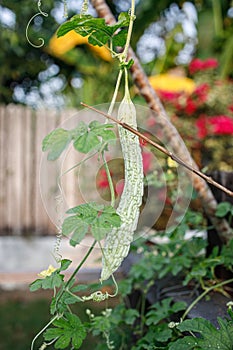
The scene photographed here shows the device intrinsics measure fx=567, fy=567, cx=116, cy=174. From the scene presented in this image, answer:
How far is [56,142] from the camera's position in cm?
87

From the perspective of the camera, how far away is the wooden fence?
244 inches

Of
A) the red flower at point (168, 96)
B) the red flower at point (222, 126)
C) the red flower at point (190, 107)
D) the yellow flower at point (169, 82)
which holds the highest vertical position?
the yellow flower at point (169, 82)

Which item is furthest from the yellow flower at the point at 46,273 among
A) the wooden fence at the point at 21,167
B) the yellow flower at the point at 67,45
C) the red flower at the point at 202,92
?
the yellow flower at the point at 67,45

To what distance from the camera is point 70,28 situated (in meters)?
0.82

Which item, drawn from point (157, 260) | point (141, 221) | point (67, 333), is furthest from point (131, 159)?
point (157, 260)

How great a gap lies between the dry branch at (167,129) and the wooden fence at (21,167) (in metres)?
4.90

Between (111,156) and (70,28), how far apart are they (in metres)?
0.39

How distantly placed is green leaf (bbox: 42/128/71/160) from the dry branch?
469 millimetres

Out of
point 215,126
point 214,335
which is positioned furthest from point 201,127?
point 214,335

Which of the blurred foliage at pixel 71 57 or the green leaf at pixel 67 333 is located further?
the blurred foliage at pixel 71 57

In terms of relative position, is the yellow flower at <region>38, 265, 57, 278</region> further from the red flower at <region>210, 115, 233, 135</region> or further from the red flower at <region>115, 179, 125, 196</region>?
the red flower at <region>210, 115, 233, 135</region>

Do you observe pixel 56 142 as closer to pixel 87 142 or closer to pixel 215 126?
pixel 87 142

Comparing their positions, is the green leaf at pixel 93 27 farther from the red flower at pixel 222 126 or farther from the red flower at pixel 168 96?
the red flower at pixel 168 96

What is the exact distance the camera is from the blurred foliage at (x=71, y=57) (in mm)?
6629
